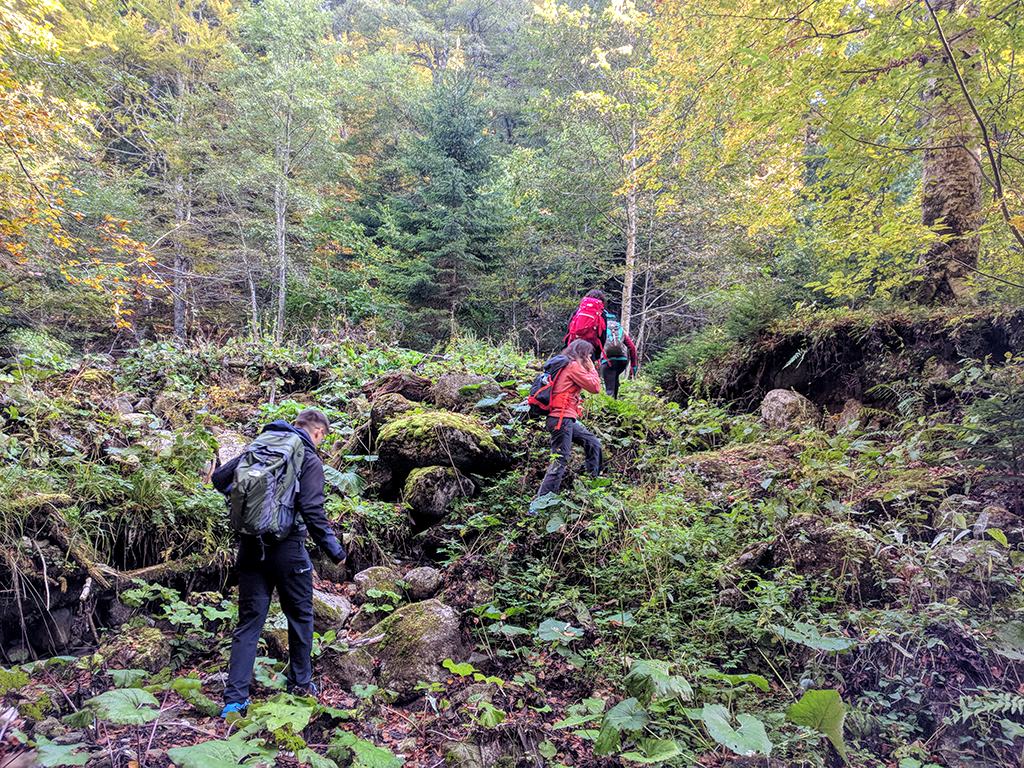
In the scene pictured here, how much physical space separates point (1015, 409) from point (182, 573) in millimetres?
7161

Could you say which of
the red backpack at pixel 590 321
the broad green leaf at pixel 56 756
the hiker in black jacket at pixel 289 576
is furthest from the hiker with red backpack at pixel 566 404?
the broad green leaf at pixel 56 756

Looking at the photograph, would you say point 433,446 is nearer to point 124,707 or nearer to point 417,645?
point 417,645

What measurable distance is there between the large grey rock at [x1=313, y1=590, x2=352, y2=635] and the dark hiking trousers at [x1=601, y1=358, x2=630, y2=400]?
16.1ft

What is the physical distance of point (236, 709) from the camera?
3.14 metres

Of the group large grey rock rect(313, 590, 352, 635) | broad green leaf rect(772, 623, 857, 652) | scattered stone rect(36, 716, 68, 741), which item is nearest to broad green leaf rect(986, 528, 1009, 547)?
broad green leaf rect(772, 623, 857, 652)

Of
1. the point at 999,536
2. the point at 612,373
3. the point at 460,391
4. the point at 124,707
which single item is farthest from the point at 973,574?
the point at 460,391

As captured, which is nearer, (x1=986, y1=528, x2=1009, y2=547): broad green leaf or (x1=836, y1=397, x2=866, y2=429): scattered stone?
(x1=986, y1=528, x2=1009, y2=547): broad green leaf

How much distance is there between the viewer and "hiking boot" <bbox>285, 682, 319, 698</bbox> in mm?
3482

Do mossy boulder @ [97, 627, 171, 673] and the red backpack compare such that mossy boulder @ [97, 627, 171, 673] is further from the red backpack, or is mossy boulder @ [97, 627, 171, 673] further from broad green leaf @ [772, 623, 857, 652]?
the red backpack

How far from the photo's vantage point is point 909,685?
300cm

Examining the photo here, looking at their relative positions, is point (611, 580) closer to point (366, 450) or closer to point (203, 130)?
point (366, 450)

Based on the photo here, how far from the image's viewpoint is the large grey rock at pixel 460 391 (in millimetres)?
7125

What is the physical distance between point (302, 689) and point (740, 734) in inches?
113

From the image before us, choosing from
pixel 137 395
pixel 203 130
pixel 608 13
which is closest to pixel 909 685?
pixel 137 395
